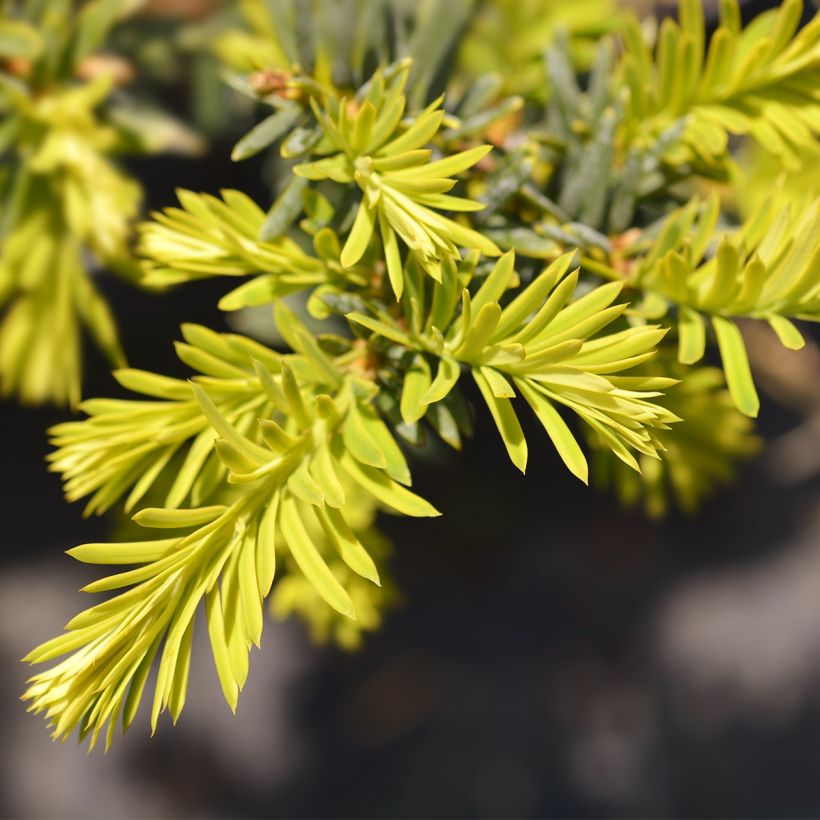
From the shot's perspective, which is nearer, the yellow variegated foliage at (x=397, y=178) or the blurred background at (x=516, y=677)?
the yellow variegated foliage at (x=397, y=178)

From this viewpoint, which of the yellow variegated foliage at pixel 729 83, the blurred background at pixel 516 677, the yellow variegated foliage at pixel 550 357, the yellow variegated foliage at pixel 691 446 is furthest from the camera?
the blurred background at pixel 516 677

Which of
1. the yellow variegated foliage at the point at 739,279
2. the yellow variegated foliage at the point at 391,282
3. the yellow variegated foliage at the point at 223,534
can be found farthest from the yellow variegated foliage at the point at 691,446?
the yellow variegated foliage at the point at 223,534

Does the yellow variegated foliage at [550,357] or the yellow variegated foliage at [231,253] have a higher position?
the yellow variegated foliage at [231,253]

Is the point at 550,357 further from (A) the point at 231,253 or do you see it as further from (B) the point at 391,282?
(A) the point at 231,253

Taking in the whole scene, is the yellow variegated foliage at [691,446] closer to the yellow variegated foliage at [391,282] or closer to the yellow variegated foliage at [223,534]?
the yellow variegated foliage at [391,282]

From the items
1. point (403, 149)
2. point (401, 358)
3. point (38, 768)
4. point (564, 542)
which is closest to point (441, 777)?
point (564, 542)

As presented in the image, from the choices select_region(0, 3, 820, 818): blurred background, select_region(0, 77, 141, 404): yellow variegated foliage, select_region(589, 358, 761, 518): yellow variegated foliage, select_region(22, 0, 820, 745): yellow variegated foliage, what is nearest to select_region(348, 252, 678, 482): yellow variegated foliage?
select_region(22, 0, 820, 745): yellow variegated foliage

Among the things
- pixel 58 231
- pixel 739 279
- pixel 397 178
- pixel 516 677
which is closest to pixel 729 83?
pixel 739 279

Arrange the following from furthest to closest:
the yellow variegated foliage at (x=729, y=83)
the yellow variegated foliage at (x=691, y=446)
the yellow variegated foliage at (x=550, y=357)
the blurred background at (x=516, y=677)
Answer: the blurred background at (x=516, y=677), the yellow variegated foliage at (x=691, y=446), the yellow variegated foliage at (x=729, y=83), the yellow variegated foliage at (x=550, y=357)
